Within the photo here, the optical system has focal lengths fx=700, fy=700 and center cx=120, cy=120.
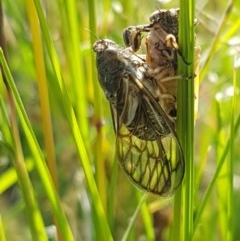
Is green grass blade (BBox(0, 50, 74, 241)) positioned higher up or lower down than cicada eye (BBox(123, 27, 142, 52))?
lower down

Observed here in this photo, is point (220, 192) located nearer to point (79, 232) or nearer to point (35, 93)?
point (79, 232)

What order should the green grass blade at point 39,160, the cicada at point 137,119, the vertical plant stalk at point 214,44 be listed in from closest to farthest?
1. the green grass blade at point 39,160
2. the cicada at point 137,119
3. the vertical plant stalk at point 214,44

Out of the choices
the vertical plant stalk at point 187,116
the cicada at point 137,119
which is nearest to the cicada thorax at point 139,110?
the cicada at point 137,119

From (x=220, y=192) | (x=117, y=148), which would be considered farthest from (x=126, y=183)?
(x=117, y=148)

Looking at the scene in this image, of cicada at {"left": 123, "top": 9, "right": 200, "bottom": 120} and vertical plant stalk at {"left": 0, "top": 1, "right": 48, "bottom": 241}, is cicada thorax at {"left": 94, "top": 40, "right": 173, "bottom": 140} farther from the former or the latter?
vertical plant stalk at {"left": 0, "top": 1, "right": 48, "bottom": 241}

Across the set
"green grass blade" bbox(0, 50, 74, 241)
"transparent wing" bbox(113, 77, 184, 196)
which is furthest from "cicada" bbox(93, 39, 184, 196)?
"green grass blade" bbox(0, 50, 74, 241)

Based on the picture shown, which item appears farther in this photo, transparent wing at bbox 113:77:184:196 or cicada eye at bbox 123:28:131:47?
cicada eye at bbox 123:28:131:47

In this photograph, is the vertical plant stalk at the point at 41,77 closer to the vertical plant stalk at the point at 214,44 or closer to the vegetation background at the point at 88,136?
the vegetation background at the point at 88,136

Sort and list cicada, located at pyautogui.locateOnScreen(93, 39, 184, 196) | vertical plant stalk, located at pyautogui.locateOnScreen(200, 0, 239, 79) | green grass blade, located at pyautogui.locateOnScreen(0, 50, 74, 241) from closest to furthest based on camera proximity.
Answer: green grass blade, located at pyautogui.locateOnScreen(0, 50, 74, 241), cicada, located at pyautogui.locateOnScreen(93, 39, 184, 196), vertical plant stalk, located at pyautogui.locateOnScreen(200, 0, 239, 79)
